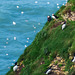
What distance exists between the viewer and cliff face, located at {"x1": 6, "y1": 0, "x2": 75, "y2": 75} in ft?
73.6

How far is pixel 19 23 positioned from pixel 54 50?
148 ft

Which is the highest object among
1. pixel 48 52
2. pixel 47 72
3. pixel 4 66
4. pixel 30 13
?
pixel 30 13

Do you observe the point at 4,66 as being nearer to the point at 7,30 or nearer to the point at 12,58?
the point at 12,58

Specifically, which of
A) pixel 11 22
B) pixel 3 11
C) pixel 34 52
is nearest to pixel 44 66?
pixel 34 52

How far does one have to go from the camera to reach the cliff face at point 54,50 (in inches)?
883

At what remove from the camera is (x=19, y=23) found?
68.7 meters

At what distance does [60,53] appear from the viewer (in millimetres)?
23156

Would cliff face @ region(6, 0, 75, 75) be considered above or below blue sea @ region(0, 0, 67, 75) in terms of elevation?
below

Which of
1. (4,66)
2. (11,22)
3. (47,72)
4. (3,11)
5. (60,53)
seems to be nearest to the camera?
(47,72)

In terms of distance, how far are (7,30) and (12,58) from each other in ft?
41.9

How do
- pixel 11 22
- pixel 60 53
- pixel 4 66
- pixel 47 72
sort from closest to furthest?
1. pixel 47 72
2. pixel 60 53
3. pixel 4 66
4. pixel 11 22

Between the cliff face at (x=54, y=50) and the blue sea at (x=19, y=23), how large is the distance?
21.7m

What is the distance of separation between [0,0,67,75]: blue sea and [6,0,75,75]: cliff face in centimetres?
2174

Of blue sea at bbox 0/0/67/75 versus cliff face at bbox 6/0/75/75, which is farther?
blue sea at bbox 0/0/67/75
